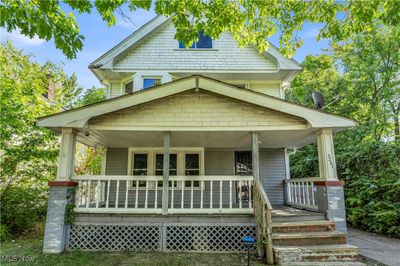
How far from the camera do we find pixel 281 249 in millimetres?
5086

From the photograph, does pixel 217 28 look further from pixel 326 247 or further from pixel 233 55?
pixel 326 247

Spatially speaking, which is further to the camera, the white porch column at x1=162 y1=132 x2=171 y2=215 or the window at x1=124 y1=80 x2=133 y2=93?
the window at x1=124 y1=80 x2=133 y2=93

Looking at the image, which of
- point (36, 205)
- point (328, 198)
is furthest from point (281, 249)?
point (36, 205)

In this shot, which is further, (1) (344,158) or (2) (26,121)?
(1) (344,158)

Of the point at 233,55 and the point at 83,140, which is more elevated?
the point at 233,55

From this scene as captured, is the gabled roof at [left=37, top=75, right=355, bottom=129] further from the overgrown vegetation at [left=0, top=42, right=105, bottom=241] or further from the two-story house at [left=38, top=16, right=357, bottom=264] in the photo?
the overgrown vegetation at [left=0, top=42, right=105, bottom=241]

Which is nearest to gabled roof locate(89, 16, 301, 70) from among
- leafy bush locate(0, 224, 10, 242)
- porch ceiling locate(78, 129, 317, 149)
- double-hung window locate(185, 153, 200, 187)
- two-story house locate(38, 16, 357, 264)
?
porch ceiling locate(78, 129, 317, 149)

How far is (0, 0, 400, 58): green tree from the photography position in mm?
4215

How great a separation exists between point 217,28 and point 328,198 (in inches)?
202

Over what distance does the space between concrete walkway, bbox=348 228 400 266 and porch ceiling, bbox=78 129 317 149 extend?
3193 mm

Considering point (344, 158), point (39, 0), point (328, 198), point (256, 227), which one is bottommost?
point (256, 227)

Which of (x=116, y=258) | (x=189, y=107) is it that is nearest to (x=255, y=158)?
(x=189, y=107)

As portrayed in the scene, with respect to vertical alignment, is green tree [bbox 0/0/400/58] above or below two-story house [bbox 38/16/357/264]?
above

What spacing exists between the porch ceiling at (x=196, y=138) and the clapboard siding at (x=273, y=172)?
445 millimetres
